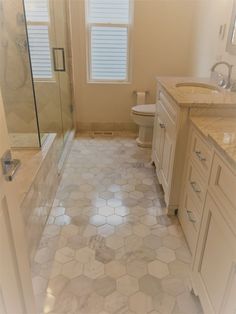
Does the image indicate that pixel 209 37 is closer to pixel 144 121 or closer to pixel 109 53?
pixel 144 121

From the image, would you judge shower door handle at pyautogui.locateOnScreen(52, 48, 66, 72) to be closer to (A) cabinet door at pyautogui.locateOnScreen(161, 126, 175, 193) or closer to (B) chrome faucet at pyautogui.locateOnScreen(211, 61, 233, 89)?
(A) cabinet door at pyautogui.locateOnScreen(161, 126, 175, 193)

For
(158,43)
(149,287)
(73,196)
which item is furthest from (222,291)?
(158,43)

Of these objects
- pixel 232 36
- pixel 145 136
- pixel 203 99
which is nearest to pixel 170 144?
pixel 203 99

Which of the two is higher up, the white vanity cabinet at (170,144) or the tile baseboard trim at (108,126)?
→ the white vanity cabinet at (170,144)

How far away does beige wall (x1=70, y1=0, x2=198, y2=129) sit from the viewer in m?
3.34

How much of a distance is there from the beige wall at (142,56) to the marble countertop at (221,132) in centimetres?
210

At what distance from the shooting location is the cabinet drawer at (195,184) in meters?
1.54

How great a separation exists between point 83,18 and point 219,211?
3.12 m

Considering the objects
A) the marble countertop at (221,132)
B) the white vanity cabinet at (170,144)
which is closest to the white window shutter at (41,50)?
the white vanity cabinet at (170,144)

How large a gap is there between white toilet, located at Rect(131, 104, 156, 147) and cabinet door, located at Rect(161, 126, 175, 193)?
885mm

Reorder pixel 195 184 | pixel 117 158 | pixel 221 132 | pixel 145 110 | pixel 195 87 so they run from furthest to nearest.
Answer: pixel 145 110, pixel 117 158, pixel 195 87, pixel 195 184, pixel 221 132

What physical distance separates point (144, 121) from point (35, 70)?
4.74ft

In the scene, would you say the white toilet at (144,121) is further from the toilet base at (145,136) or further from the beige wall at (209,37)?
the beige wall at (209,37)

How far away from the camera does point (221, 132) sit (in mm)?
1400
